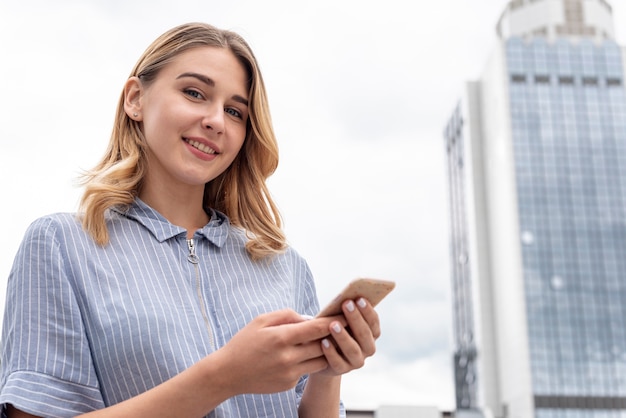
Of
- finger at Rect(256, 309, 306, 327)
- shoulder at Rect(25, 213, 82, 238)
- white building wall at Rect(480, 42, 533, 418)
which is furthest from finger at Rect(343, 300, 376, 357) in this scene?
white building wall at Rect(480, 42, 533, 418)

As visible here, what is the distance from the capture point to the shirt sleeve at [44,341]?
5.41 feet

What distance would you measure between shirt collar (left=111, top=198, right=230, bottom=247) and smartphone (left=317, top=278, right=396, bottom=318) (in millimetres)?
543

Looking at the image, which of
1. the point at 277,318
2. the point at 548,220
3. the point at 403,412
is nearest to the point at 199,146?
the point at 277,318

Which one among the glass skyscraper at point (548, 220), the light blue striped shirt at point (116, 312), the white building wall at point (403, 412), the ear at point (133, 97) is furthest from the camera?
the glass skyscraper at point (548, 220)

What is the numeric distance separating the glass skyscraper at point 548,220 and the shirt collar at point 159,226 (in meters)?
61.1

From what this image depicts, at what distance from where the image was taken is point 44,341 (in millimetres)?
1707

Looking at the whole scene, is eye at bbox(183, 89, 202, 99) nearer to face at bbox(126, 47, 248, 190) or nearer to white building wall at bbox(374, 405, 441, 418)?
face at bbox(126, 47, 248, 190)

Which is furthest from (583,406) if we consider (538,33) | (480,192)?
(538,33)

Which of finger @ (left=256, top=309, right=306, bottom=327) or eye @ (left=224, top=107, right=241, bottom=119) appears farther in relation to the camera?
eye @ (left=224, top=107, right=241, bottom=119)

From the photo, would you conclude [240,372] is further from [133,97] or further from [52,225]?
[133,97]

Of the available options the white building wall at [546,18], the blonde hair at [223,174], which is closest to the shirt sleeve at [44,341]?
the blonde hair at [223,174]

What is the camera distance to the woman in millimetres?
1629

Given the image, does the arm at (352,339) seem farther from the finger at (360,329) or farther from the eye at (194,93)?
the eye at (194,93)

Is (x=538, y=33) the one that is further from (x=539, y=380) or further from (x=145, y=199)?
(x=145, y=199)
